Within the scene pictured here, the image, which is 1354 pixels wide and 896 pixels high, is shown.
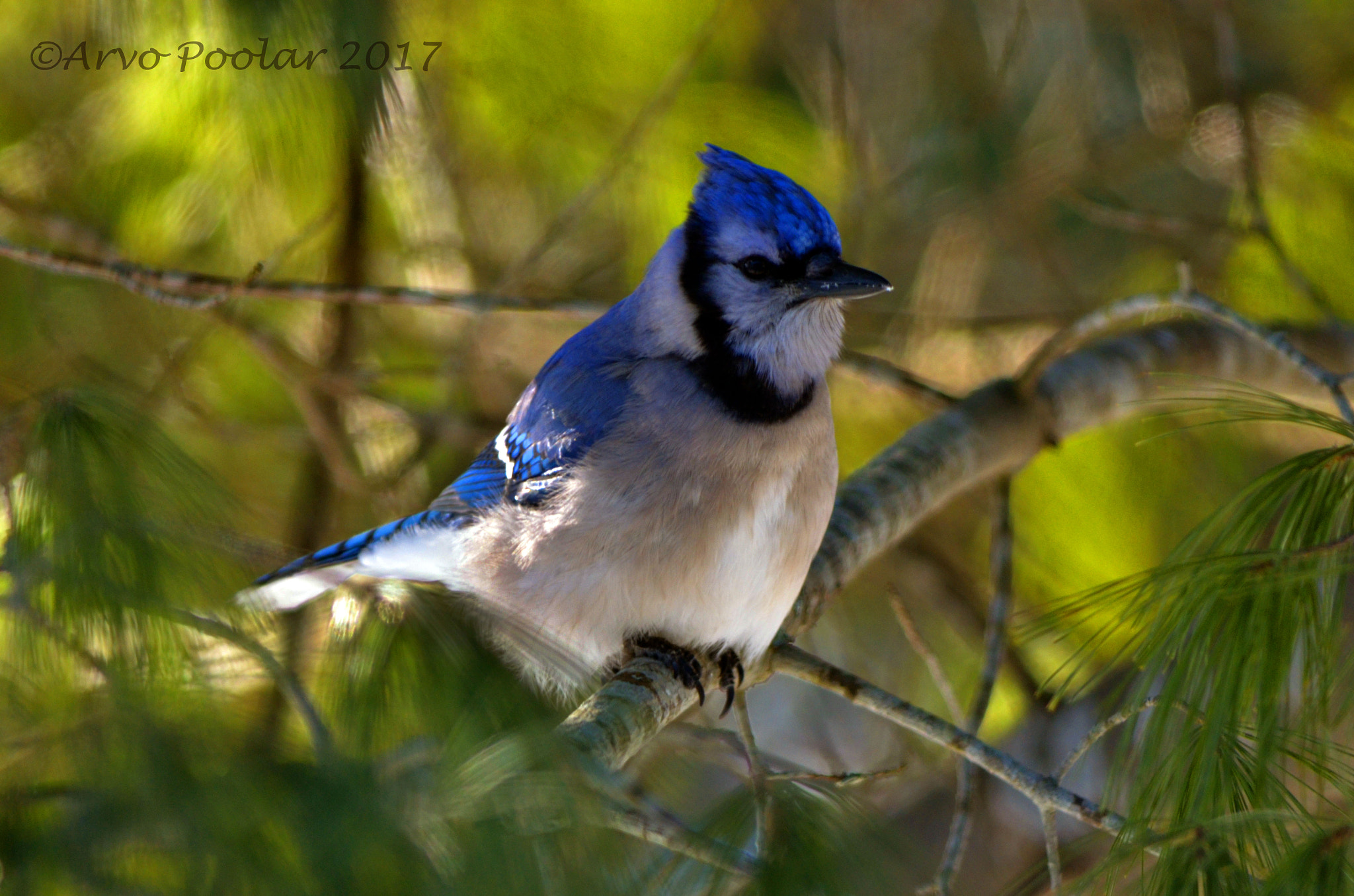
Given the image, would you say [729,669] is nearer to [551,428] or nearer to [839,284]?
[551,428]

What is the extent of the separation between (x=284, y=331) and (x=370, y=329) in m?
0.24

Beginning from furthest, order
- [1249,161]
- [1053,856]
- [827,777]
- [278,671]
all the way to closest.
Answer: [1249,161] → [827,777] → [1053,856] → [278,671]

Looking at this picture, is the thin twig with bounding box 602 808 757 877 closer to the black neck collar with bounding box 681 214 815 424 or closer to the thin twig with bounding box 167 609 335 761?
the thin twig with bounding box 167 609 335 761

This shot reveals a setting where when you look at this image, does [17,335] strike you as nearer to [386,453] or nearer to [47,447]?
[386,453]

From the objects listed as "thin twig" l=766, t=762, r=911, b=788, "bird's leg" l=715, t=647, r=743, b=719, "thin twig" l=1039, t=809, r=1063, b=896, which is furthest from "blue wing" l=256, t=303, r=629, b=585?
"thin twig" l=1039, t=809, r=1063, b=896

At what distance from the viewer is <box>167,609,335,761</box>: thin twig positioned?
1.06 meters

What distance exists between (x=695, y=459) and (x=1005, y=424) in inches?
35.5

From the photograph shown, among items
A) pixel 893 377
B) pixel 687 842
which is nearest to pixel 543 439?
pixel 893 377

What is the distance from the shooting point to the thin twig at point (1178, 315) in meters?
1.44

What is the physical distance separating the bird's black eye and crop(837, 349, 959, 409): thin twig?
0.42 m

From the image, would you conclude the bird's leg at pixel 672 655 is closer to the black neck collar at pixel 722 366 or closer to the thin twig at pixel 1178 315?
the black neck collar at pixel 722 366

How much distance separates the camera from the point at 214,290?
1.97 metres

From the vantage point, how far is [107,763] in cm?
108

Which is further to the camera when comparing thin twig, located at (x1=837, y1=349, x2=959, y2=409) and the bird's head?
thin twig, located at (x1=837, y1=349, x2=959, y2=409)
